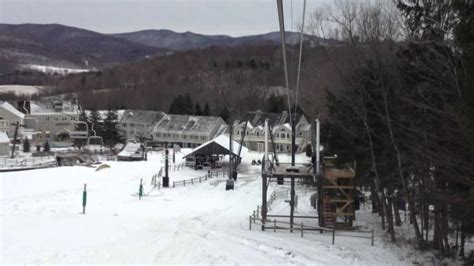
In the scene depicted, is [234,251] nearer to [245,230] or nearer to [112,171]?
[245,230]

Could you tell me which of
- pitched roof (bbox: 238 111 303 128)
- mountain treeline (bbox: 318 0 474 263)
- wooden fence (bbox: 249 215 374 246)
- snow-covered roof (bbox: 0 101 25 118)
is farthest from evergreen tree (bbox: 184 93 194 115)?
wooden fence (bbox: 249 215 374 246)

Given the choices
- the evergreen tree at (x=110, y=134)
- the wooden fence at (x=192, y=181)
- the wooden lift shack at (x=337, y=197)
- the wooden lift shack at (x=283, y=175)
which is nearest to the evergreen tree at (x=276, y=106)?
the evergreen tree at (x=110, y=134)

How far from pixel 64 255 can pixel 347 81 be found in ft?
55.5

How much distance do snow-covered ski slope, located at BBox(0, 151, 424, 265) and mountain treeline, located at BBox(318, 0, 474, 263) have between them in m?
2.95

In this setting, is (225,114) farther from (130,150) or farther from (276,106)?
(130,150)

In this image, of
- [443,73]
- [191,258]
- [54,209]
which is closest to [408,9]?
[443,73]

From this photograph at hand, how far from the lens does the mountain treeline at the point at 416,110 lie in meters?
14.0

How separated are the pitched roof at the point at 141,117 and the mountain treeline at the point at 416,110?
71.6m

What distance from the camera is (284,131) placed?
261 ft

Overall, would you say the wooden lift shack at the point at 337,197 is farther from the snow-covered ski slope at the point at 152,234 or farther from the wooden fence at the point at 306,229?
the snow-covered ski slope at the point at 152,234

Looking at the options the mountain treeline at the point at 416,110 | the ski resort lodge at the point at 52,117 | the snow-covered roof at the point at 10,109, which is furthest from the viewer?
the ski resort lodge at the point at 52,117

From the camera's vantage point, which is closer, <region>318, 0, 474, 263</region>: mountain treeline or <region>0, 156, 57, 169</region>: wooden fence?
<region>318, 0, 474, 263</region>: mountain treeline

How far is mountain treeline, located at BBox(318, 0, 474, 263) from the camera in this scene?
14.0m

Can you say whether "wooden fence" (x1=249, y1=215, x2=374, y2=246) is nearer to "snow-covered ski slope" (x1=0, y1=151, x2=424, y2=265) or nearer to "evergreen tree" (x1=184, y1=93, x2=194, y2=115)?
"snow-covered ski slope" (x1=0, y1=151, x2=424, y2=265)
